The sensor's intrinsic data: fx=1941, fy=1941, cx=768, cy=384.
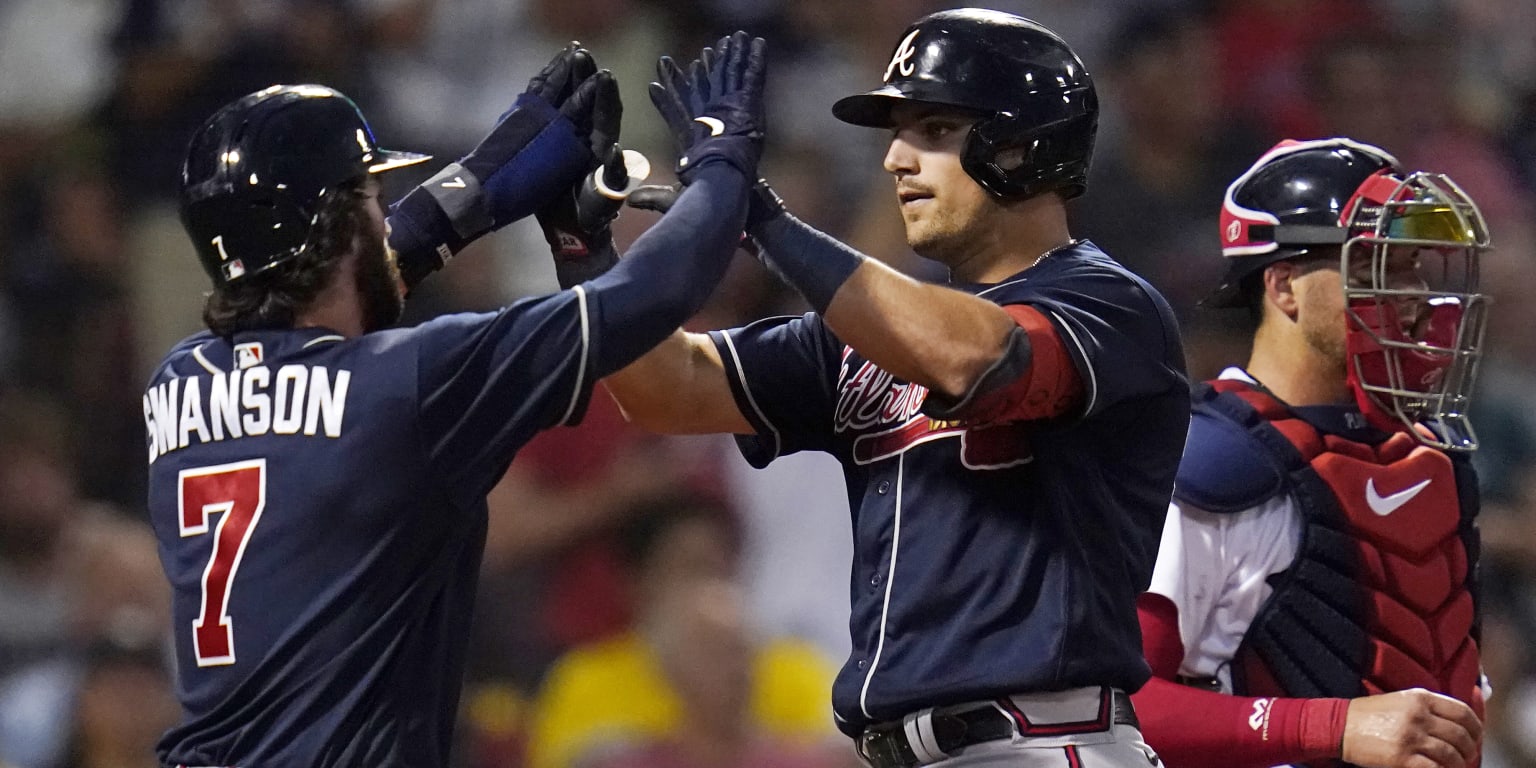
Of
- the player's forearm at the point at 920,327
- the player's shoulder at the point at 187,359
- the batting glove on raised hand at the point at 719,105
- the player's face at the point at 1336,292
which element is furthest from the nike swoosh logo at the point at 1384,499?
the player's shoulder at the point at 187,359

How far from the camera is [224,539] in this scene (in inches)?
111

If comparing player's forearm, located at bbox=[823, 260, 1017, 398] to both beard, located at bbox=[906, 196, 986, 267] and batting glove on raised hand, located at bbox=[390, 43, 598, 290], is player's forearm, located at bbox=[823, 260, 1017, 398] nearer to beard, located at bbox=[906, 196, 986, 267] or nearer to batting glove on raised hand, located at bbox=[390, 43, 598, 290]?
beard, located at bbox=[906, 196, 986, 267]

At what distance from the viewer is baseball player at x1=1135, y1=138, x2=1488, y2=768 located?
11.3 feet

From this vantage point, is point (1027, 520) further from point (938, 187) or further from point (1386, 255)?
point (1386, 255)

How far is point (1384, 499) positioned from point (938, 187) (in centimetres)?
113

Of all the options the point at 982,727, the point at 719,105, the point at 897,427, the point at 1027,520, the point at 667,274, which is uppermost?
the point at 719,105

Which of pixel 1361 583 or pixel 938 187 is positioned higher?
pixel 938 187

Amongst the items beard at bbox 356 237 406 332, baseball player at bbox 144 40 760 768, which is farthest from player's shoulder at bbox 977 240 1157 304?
beard at bbox 356 237 406 332

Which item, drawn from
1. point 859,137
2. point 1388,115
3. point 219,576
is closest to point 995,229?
point 219,576

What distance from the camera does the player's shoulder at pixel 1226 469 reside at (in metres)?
3.60

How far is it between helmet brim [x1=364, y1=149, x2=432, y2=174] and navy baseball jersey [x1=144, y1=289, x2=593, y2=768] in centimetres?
31

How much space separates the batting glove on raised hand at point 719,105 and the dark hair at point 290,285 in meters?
0.53

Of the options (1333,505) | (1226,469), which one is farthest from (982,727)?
(1333,505)

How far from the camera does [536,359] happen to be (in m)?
2.77
